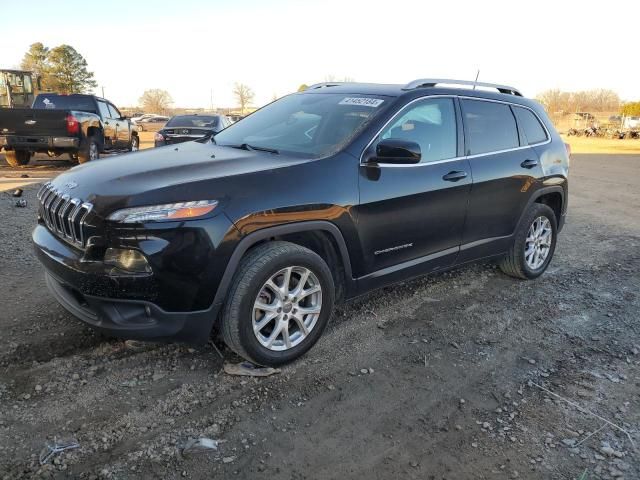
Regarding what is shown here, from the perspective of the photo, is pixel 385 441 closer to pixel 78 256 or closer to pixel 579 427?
pixel 579 427

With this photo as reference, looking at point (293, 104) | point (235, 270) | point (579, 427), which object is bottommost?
point (579, 427)

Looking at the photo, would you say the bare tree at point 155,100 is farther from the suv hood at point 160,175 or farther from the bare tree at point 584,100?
the suv hood at point 160,175

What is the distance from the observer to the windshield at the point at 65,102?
13070mm

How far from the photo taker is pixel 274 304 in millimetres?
3240

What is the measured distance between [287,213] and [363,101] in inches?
53.0

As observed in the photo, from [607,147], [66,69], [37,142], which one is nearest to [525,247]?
[37,142]

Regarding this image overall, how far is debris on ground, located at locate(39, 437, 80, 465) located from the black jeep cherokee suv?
24.1 inches

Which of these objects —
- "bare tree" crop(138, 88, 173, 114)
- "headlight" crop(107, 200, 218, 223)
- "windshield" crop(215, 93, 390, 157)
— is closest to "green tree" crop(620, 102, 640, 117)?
"windshield" crop(215, 93, 390, 157)

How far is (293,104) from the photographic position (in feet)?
14.8

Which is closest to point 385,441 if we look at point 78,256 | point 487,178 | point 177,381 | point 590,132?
point 177,381

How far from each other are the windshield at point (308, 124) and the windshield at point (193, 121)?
27.4ft

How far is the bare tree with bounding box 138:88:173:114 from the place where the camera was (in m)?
84.5

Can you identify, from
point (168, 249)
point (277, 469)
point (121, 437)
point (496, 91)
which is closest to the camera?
point (277, 469)

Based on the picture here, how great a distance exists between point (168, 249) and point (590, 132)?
4805 cm
